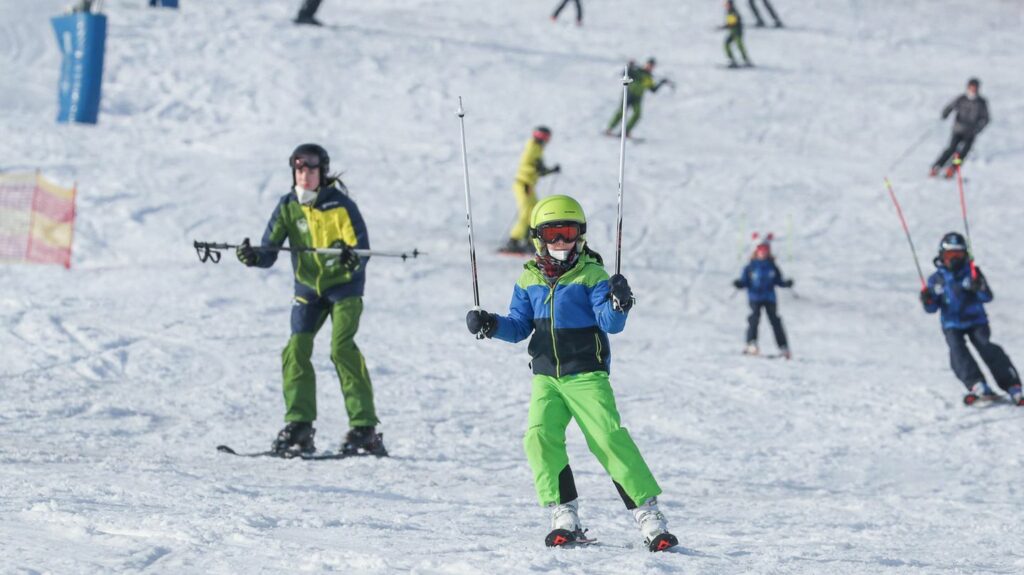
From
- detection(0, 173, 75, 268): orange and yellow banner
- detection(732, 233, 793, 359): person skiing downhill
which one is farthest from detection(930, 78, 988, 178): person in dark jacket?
detection(0, 173, 75, 268): orange and yellow banner

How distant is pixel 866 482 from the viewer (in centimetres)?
749

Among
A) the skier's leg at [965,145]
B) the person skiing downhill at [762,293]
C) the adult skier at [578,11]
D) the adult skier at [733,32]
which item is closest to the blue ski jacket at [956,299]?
the person skiing downhill at [762,293]

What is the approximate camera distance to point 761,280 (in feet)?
39.6

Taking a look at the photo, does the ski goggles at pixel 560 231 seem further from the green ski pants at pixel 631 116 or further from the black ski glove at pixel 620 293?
the green ski pants at pixel 631 116

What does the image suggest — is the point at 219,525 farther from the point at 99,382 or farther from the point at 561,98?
the point at 561,98

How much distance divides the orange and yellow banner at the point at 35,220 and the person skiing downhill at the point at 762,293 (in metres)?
6.88

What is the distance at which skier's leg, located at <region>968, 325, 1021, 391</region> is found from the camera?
9.56m

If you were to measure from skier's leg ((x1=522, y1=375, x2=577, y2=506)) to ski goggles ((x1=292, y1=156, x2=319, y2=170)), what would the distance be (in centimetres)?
255

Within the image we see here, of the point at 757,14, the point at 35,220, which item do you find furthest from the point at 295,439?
the point at 757,14

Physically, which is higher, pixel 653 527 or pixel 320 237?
pixel 320 237

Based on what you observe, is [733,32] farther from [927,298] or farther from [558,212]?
[558,212]

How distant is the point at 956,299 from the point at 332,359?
5.30m

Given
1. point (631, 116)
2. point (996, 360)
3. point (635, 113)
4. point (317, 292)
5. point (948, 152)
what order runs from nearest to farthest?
point (317, 292) → point (996, 360) → point (948, 152) → point (635, 113) → point (631, 116)

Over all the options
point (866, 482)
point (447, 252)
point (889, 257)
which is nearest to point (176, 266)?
point (447, 252)
